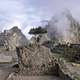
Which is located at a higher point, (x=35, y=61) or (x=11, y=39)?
(x=11, y=39)

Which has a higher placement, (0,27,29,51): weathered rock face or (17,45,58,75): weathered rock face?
(0,27,29,51): weathered rock face

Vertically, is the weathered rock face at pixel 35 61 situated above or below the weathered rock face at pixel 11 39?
below

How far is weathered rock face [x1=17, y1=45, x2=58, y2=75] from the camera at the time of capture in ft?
83.6

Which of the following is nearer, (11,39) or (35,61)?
(35,61)

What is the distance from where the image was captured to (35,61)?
26.2 m

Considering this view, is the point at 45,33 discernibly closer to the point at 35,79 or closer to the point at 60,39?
the point at 60,39

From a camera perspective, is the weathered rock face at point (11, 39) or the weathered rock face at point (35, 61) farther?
the weathered rock face at point (11, 39)

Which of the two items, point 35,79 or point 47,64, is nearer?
point 35,79

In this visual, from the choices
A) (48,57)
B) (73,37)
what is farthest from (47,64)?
(73,37)

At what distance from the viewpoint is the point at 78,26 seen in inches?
2744

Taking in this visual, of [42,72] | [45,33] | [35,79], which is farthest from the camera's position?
[45,33]

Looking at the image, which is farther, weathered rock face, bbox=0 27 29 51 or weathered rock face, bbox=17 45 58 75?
weathered rock face, bbox=0 27 29 51

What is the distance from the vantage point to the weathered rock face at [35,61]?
2548cm

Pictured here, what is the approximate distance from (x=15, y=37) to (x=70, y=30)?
13465mm
